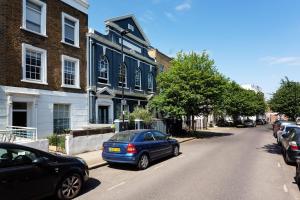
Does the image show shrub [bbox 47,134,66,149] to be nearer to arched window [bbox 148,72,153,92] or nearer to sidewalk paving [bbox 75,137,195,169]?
sidewalk paving [bbox 75,137,195,169]

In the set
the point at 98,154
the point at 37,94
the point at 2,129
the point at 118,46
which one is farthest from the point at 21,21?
the point at 118,46

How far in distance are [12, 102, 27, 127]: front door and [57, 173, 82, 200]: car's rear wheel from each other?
945 cm

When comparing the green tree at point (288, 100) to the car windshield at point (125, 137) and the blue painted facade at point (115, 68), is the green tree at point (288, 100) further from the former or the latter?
the car windshield at point (125, 137)

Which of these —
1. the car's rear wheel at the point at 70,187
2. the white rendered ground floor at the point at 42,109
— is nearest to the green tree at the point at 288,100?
the white rendered ground floor at the point at 42,109

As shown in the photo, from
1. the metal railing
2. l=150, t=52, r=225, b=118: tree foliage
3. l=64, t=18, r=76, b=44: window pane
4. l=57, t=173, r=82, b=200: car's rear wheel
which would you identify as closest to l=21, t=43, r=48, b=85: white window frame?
l=64, t=18, r=76, b=44: window pane

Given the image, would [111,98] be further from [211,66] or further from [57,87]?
[211,66]

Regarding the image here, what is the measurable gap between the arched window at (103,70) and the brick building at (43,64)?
6.71 feet

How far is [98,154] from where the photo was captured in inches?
578

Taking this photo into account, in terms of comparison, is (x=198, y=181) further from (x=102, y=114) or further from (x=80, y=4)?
(x=80, y=4)

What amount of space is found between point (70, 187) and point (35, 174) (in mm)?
1245

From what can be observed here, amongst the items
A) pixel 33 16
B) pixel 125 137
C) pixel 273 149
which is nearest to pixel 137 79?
pixel 33 16

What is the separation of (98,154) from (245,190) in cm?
842

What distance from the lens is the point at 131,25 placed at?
1104 inches

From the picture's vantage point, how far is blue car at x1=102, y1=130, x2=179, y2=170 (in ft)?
36.6
